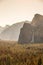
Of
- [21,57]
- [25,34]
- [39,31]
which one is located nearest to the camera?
[21,57]

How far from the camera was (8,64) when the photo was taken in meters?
32.3

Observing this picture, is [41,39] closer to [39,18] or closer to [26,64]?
[39,18]

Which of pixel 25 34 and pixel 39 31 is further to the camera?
pixel 25 34

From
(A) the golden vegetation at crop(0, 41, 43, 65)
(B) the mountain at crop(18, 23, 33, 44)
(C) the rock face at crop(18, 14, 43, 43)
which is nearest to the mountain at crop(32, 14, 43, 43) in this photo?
(C) the rock face at crop(18, 14, 43, 43)

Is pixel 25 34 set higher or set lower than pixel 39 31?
lower

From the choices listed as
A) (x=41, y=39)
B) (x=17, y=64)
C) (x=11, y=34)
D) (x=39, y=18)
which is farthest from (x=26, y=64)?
(x=11, y=34)

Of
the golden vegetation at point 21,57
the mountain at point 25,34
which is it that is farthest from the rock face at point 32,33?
the golden vegetation at point 21,57

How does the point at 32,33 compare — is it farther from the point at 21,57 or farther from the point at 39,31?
the point at 21,57

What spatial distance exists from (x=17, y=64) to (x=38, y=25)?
58.6 meters

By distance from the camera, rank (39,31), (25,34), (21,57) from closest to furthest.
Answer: (21,57) → (39,31) → (25,34)

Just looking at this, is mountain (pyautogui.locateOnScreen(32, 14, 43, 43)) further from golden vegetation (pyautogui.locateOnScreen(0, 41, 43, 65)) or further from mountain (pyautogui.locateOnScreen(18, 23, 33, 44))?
golden vegetation (pyautogui.locateOnScreen(0, 41, 43, 65))

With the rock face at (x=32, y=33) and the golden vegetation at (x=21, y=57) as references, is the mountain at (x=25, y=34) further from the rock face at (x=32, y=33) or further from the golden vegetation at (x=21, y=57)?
the golden vegetation at (x=21, y=57)

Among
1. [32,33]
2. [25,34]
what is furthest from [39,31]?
[25,34]

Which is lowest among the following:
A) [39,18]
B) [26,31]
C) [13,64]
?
[13,64]
